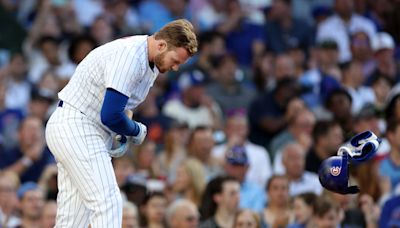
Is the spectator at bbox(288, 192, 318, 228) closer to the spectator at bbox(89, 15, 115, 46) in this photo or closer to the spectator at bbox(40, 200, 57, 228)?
the spectator at bbox(40, 200, 57, 228)

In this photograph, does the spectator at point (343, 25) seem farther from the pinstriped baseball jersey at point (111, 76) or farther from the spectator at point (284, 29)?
the pinstriped baseball jersey at point (111, 76)

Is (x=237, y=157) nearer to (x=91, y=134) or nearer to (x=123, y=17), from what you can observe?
(x=91, y=134)

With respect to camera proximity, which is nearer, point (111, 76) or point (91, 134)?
point (111, 76)

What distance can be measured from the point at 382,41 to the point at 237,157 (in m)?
4.66

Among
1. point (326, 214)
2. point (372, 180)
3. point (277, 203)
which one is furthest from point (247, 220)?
point (372, 180)

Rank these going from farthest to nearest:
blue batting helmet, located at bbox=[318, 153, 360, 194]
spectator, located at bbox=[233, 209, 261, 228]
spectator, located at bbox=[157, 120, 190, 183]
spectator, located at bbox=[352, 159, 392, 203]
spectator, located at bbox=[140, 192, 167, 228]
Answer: spectator, located at bbox=[157, 120, 190, 183] < spectator, located at bbox=[352, 159, 392, 203] < spectator, located at bbox=[140, 192, 167, 228] < spectator, located at bbox=[233, 209, 261, 228] < blue batting helmet, located at bbox=[318, 153, 360, 194]

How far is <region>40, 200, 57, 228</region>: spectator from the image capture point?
10266 mm

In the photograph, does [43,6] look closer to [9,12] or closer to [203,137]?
[9,12]

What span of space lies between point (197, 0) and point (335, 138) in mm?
5371

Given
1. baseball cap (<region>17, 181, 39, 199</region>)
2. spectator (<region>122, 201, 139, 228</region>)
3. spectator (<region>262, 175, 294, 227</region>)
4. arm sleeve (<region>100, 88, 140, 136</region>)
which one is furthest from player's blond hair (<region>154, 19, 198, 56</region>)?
baseball cap (<region>17, 181, 39, 199</region>)

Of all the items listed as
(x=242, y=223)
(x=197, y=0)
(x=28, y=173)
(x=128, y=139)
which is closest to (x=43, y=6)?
(x=197, y=0)

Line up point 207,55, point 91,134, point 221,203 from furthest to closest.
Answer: point 207,55, point 221,203, point 91,134

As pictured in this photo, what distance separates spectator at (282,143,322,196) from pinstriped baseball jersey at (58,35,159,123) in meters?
4.42

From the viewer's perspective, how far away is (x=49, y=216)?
1028cm
